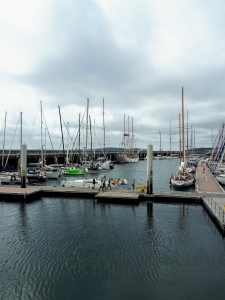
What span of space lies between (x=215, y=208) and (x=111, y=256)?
11.0 meters

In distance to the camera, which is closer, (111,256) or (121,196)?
(111,256)

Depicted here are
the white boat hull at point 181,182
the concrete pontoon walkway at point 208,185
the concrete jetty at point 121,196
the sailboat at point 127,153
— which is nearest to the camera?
the concrete jetty at point 121,196

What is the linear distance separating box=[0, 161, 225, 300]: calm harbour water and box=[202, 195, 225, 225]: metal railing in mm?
881

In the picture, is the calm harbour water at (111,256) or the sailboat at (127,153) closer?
the calm harbour water at (111,256)

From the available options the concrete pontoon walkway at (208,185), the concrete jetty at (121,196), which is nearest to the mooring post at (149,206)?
the concrete jetty at (121,196)

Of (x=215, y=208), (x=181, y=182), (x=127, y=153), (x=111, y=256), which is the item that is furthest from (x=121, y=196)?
(x=127, y=153)

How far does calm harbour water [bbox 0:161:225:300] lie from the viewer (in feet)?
34.2

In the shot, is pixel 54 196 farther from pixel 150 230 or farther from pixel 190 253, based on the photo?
pixel 190 253

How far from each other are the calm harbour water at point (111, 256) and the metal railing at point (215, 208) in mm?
881

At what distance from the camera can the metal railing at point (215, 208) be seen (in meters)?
18.1

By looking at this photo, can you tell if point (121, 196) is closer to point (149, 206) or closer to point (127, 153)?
point (149, 206)

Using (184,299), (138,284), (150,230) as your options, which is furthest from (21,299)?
(150,230)

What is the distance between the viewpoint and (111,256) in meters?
13.3

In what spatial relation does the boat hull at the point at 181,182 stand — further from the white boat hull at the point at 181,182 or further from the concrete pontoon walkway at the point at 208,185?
the concrete pontoon walkway at the point at 208,185
